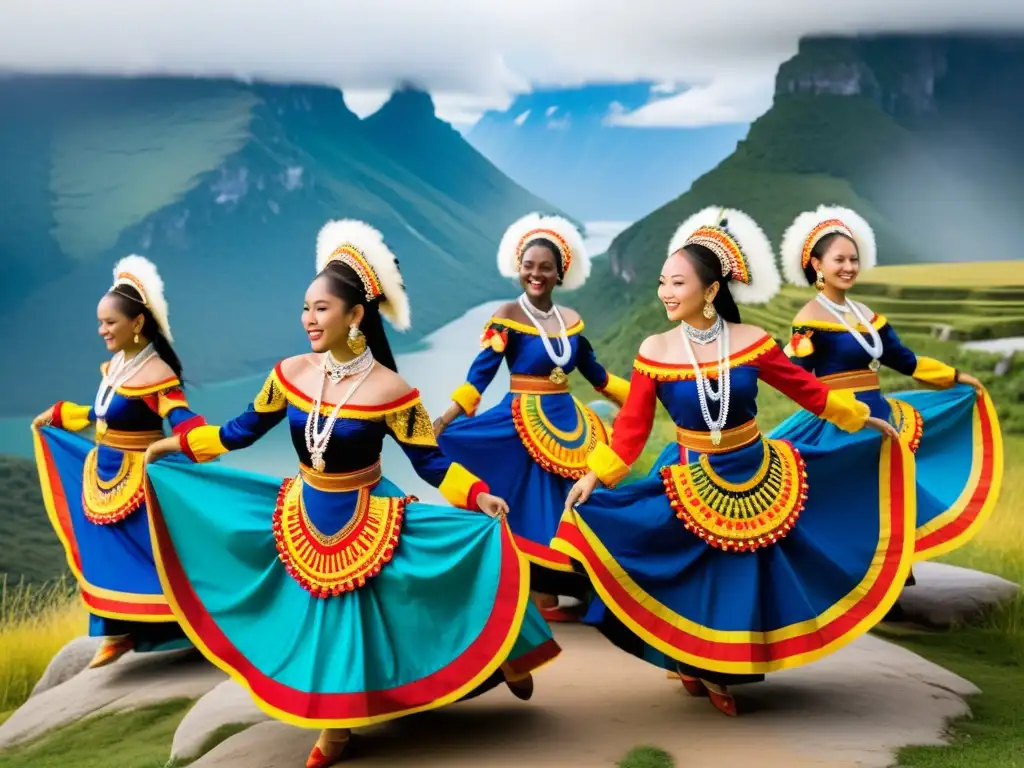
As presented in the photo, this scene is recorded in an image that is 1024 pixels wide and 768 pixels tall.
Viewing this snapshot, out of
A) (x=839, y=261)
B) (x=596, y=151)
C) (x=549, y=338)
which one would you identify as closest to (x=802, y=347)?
(x=839, y=261)

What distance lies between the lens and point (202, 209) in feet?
32.7

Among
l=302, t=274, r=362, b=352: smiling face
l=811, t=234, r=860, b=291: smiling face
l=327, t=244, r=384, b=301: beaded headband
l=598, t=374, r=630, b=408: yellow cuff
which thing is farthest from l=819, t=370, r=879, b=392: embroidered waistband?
l=302, t=274, r=362, b=352: smiling face

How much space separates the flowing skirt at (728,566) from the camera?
3232 millimetres

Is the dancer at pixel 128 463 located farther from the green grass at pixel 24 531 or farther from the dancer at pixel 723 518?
the green grass at pixel 24 531

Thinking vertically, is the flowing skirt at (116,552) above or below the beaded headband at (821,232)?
below

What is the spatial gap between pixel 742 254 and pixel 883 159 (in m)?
7.48

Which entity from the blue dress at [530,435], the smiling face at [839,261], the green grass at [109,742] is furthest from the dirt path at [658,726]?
the smiling face at [839,261]

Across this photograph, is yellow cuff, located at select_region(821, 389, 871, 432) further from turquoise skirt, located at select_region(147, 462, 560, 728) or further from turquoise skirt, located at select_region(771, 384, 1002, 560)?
turquoise skirt, located at select_region(147, 462, 560, 728)

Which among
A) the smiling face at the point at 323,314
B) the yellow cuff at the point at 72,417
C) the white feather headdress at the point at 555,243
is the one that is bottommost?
the yellow cuff at the point at 72,417

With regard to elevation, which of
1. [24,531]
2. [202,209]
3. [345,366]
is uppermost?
[202,209]

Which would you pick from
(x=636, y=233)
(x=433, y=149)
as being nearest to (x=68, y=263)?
(x=433, y=149)

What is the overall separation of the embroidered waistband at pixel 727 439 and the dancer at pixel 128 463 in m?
1.84

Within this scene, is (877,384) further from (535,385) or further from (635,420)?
(635,420)

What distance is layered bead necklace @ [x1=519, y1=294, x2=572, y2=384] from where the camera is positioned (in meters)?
4.52
